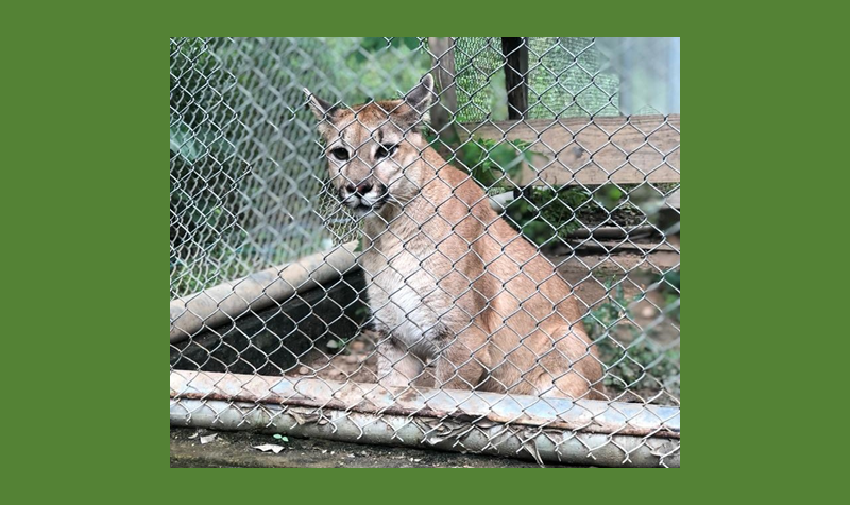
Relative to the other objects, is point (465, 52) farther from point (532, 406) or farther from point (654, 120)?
point (532, 406)

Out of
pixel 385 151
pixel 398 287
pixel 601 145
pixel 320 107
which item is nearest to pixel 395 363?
pixel 398 287

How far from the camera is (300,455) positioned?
149 inches

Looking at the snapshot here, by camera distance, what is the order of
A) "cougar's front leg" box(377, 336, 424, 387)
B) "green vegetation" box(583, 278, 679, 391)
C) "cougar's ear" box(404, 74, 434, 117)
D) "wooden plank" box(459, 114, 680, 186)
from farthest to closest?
1. "green vegetation" box(583, 278, 679, 391)
2. "wooden plank" box(459, 114, 680, 186)
3. "cougar's front leg" box(377, 336, 424, 387)
4. "cougar's ear" box(404, 74, 434, 117)

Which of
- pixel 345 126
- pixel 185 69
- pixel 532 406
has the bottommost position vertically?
pixel 532 406

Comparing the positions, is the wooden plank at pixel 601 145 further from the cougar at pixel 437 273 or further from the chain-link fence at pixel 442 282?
the cougar at pixel 437 273

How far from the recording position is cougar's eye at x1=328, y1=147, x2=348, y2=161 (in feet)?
12.8

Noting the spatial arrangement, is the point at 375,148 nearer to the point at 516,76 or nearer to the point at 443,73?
the point at 443,73

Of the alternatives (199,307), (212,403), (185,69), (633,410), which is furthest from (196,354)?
(633,410)

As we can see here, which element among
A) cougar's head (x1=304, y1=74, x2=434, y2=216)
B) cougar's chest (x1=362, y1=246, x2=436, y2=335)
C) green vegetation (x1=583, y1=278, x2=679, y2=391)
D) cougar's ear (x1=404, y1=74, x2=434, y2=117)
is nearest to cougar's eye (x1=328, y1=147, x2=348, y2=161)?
cougar's head (x1=304, y1=74, x2=434, y2=216)

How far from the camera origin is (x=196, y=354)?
4699 millimetres

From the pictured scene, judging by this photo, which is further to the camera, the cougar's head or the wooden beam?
the wooden beam

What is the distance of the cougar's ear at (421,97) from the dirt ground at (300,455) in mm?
1924

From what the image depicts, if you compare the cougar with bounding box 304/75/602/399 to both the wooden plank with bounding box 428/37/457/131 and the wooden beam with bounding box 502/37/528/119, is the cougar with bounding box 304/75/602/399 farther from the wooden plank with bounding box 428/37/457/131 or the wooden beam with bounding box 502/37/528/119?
the wooden beam with bounding box 502/37/528/119

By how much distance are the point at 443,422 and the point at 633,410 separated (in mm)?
994
